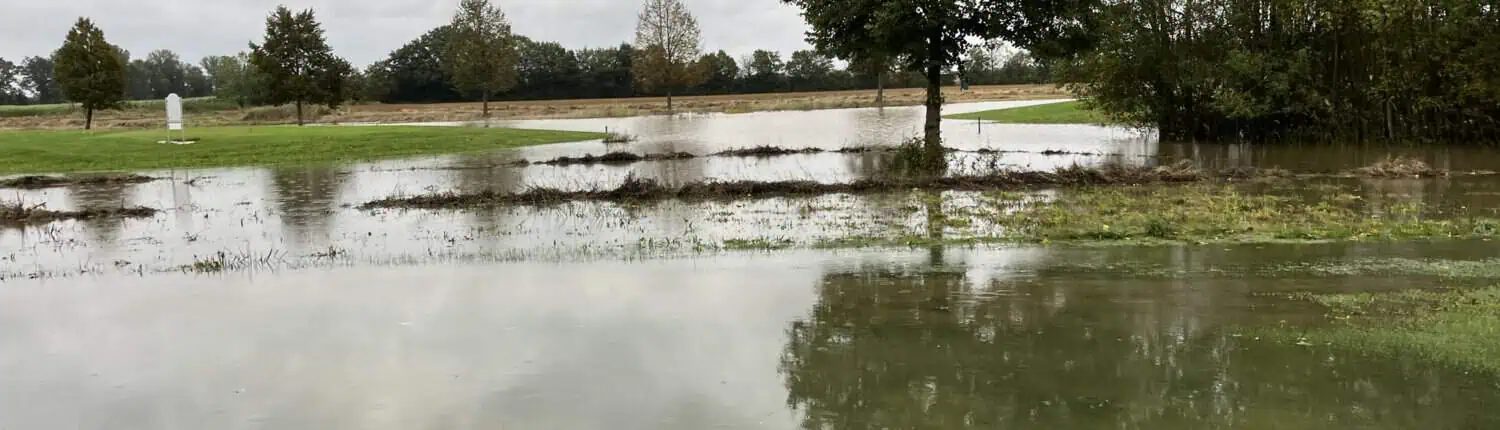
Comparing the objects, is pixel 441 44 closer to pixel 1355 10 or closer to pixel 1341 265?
pixel 1355 10

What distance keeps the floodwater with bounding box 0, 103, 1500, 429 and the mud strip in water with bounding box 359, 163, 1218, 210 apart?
213cm

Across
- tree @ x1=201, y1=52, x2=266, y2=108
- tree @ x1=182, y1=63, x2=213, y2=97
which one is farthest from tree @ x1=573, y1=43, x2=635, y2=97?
tree @ x1=182, y1=63, x2=213, y2=97

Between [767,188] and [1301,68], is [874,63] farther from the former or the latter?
[1301,68]

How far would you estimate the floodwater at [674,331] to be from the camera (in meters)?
6.14

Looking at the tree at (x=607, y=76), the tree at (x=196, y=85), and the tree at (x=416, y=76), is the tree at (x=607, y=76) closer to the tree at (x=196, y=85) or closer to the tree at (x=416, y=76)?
the tree at (x=416, y=76)

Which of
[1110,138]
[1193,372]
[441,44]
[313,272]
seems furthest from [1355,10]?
[441,44]

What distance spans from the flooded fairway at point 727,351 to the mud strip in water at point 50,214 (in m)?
6.60

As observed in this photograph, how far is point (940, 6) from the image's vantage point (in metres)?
20.5

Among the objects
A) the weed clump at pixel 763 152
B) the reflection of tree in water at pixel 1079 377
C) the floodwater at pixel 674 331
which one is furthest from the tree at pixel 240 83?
the reflection of tree in water at pixel 1079 377

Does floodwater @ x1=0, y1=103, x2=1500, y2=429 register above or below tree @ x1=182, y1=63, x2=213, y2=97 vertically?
below

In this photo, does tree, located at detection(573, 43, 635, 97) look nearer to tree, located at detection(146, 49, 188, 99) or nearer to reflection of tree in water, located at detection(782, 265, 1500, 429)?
tree, located at detection(146, 49, 188, 99)

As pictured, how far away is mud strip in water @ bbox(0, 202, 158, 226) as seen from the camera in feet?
54.5

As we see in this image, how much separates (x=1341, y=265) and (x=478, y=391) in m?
8.31

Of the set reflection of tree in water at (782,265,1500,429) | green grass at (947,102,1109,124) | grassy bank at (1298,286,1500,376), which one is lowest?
reflection of tree in water at (782,265,1500,429)
